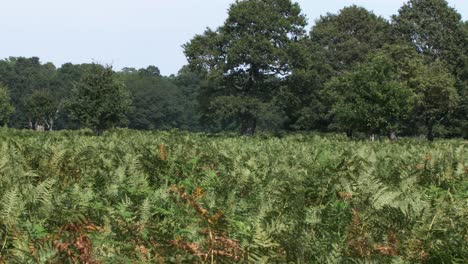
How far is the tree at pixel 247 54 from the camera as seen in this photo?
5838 centimetres

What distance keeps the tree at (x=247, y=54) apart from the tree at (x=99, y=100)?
1665 cm

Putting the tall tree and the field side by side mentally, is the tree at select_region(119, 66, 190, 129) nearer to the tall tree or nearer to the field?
the tall tree

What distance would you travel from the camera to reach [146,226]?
2.62 metres

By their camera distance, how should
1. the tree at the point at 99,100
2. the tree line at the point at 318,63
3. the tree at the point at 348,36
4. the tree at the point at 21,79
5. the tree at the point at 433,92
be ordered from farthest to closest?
the tree at the point at 21,79 < the tree at the point at 348,36 < the tree line at the point at 318,63 < the tree at the point at 433,92 < the tree at the point at 99,100

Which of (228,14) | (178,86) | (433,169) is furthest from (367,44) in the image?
(178,86)

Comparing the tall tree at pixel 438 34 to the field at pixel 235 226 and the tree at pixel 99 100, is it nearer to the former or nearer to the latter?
the tree at pixel 99 100

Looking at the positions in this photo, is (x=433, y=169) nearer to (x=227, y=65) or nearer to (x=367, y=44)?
(x=227, y=65)

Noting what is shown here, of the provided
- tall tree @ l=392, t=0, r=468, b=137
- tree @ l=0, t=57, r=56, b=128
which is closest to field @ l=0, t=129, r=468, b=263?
tall tree @ l=392, t=0, r=468, b=137

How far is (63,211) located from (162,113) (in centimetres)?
12828

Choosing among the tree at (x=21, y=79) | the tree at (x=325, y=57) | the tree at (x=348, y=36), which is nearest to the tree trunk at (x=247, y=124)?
the tree at (x=325, y=57)

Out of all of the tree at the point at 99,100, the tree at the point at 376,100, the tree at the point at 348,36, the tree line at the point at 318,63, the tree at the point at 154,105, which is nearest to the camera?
the tree at the point at 376,100

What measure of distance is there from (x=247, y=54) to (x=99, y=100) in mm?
21698

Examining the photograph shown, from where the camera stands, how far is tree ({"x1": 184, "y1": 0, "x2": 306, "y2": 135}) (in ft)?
192

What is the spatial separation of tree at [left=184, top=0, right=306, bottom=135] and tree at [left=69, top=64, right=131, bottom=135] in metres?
16.7
